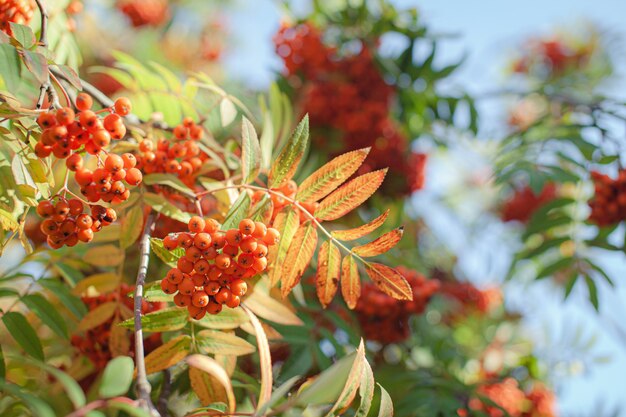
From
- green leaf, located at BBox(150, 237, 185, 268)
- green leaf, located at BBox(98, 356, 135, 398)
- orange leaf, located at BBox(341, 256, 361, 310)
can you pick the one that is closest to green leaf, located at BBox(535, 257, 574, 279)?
orange leaf, located at BBox(341, 256, 361, 310)

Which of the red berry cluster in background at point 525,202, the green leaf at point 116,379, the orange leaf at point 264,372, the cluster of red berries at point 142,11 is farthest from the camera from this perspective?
the cluster of red berries at point 142,11

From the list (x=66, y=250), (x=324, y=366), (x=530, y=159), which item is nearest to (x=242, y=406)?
(x=324, y=366)

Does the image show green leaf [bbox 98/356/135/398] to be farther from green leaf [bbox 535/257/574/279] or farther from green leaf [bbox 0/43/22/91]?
green leaf [bbox 535/257/574/279]

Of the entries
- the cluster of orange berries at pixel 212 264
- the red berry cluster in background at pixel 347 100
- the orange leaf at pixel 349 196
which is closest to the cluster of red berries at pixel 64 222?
the cluster of orange berries at pixel 212 264

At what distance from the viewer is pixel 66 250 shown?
1725 mm

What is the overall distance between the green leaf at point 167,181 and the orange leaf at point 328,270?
33 cm

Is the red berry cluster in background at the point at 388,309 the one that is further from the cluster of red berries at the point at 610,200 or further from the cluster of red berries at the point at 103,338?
the cluster of red berries at the point at 103,338

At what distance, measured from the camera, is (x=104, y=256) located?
5.38 feet

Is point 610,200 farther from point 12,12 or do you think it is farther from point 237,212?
point 12,12

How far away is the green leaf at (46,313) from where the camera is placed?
5.23 ft

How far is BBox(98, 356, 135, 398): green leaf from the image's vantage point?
888 mm

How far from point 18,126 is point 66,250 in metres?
0.54

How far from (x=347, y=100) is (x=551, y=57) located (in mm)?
2585

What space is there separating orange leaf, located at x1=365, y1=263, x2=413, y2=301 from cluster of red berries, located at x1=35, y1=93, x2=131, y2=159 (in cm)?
60
